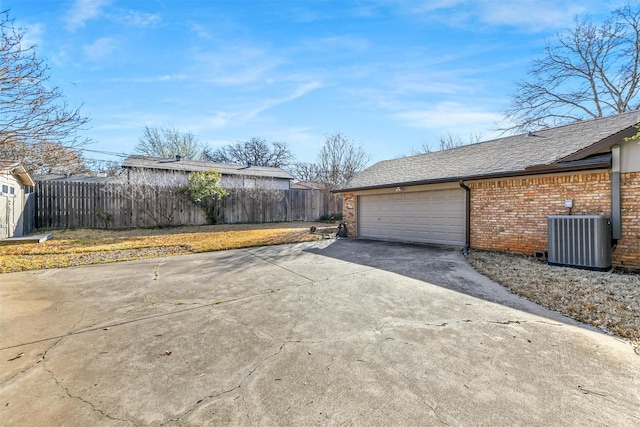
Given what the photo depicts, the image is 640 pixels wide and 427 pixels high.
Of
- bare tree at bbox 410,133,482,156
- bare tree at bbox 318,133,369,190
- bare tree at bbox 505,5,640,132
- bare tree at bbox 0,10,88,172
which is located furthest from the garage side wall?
bare tree at bbox 410,133,482,156

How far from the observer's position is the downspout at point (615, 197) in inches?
220

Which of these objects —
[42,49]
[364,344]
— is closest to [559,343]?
[364,344]

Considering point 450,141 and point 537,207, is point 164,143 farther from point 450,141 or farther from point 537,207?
point 537,207

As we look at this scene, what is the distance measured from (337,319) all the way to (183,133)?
27.7 m

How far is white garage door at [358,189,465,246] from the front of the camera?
8.54 meters

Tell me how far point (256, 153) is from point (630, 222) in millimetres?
32636

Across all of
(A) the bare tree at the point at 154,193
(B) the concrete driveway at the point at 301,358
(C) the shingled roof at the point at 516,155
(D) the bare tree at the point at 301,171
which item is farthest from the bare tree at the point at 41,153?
(D) the bare tree at the point at 301,171

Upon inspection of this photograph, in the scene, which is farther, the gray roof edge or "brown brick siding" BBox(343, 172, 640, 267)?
the gray roof edge

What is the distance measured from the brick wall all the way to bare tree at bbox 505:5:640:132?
13655 millimetres

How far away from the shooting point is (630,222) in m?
5.51

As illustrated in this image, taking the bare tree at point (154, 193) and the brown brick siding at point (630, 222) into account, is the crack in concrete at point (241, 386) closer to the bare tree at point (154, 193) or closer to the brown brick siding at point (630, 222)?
the brown brick siding at point (630, 222)

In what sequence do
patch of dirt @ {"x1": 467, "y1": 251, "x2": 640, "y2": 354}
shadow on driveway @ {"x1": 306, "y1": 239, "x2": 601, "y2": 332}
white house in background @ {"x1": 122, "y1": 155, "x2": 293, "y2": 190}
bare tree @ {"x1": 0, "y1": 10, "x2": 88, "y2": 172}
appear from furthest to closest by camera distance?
white house in background @ {"x1": 122, "y1": 155, "x2": 293, "y2": 190} → bare tree @ {"x1": 0, "y1": 10, "x2": 88, "y2": 172} → shadow on driveway @ {"x1": 306, "y1": 239, "x2": 601, "y2": 332} → patch of dirt @ {"x1": 467, "y1": 251, "x2": 640, "y2": 354}

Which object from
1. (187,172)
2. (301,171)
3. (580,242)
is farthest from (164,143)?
(580,242)

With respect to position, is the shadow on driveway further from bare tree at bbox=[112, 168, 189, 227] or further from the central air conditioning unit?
bare tree at bbox=[112, 168, 189, 227]
